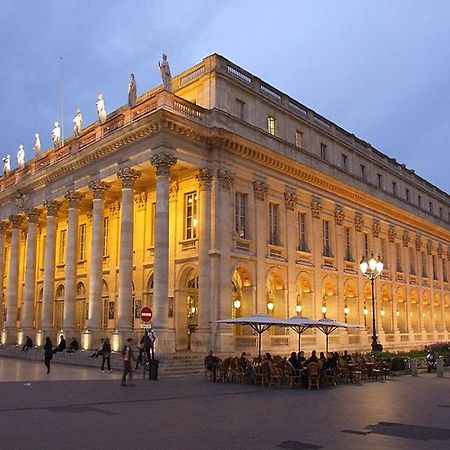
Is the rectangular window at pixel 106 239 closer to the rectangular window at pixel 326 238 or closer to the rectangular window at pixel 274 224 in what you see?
the rectangular window at pixel 274 224

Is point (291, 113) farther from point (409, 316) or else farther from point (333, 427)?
point (333, 427)

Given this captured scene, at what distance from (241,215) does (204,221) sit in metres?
3.23

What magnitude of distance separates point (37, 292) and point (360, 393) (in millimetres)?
31531

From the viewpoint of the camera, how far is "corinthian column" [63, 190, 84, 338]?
34250mm

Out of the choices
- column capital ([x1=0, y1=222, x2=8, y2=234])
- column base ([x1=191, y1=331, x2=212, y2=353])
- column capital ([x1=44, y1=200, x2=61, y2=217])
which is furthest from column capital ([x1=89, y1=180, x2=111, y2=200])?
column capital ([x1=0, y1=222, x2=8, y2=234])

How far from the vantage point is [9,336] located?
40062 mm

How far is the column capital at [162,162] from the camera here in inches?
1143

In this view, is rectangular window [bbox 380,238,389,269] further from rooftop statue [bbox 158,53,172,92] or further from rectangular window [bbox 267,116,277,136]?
rooftop statue [bbox 158,53,172,92]

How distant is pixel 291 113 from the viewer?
3822 centimetres

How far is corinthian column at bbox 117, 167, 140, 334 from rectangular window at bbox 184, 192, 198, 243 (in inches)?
146

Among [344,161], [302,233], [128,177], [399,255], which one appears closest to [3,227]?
[128,177]

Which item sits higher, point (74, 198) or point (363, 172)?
point (363, 172)

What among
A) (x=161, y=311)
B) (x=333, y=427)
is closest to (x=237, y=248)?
(x=161, y=311)

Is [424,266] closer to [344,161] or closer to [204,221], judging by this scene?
[344,161]
